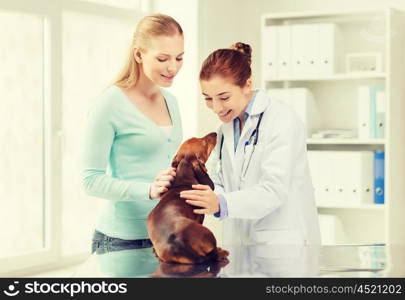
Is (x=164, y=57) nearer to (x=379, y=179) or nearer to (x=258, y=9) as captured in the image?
(x=379, y=179)

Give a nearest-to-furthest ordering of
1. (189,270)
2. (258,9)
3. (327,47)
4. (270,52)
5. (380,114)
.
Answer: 1. (189,270)
2. (380,114)
3. (327,47)
4. (270,52)
5. (258,9)


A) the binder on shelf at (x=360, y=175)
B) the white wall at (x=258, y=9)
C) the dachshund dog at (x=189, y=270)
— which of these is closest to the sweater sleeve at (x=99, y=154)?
the dachshund dog at (x=189, y=270)

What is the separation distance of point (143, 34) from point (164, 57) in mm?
93

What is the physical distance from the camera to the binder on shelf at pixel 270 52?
13.3 ft

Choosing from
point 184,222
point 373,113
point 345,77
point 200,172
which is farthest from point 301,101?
point 184,222

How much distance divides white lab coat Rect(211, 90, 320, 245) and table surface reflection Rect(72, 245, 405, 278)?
0.20 feet

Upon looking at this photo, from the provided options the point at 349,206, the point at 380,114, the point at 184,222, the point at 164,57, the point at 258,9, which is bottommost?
the point at 349,206

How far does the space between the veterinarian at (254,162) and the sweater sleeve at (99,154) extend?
0.28 meters

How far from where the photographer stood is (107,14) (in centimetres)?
383

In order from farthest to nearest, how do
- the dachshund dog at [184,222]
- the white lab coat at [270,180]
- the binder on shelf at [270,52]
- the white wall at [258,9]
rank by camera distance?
the white wall at [258,9] < the binder on shelf at [270,52] < the white lab coat at [270,180] < the dachshund dog at [184,222]

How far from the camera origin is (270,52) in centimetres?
406

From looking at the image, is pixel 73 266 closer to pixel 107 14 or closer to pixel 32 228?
pixel 32 228

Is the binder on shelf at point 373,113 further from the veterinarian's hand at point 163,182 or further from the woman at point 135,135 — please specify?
the veterinarian's hand at point 163,182

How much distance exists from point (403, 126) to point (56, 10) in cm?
204
